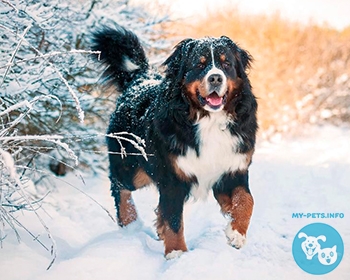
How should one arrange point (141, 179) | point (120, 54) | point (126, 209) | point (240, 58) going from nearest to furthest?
point (240, 58), point (141, 179), point (126, 209), point (120, 54)

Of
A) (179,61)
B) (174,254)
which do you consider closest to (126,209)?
(174,254)

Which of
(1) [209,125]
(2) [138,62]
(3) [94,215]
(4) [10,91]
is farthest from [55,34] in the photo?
(1) [209,125]

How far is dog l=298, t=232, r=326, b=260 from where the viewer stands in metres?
2.64

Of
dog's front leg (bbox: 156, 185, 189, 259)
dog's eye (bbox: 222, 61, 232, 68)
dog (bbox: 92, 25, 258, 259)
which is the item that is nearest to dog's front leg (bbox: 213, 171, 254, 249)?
dog (bbox: 92, 25, 258, 259)

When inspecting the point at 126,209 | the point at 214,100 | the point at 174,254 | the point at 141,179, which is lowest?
the point at 126,209

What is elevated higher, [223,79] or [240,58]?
[240,58]

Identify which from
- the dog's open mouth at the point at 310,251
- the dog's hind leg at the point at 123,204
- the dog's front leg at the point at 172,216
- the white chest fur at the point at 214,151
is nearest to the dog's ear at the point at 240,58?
the white chest fur at the point at 214,151

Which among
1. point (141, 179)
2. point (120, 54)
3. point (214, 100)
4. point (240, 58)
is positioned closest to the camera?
point (214, 100)

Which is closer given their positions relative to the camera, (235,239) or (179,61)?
(235,239)

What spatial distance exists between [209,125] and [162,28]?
2683mm

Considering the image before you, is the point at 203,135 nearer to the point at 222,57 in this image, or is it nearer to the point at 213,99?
the point at 213,99

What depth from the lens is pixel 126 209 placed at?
360cm

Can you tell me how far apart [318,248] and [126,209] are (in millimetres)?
1421

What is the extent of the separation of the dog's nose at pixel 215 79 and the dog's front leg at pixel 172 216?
609 mm
